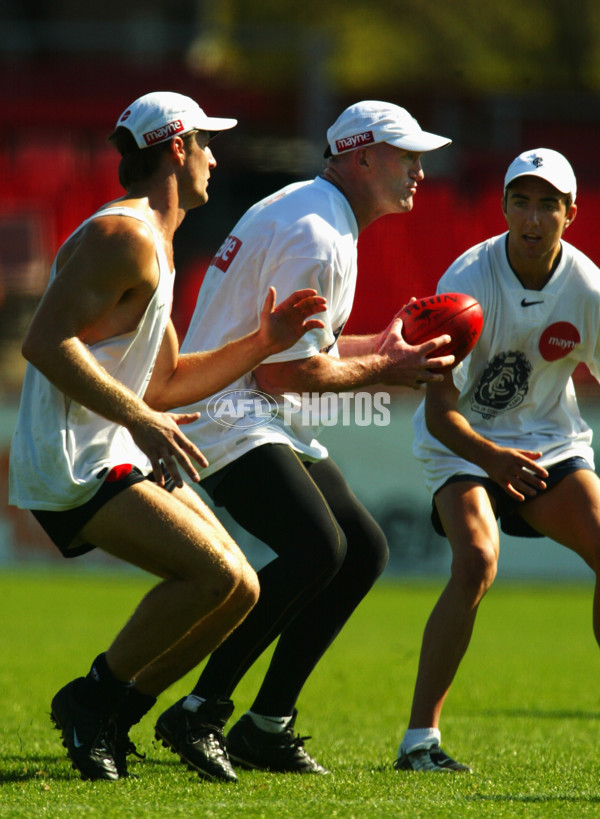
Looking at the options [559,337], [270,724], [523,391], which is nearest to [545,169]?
[559,337]

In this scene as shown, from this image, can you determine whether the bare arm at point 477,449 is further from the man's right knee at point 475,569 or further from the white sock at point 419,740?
the white sock at point 419,740

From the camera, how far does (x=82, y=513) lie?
4.33 m

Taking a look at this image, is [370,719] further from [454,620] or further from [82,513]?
[82,513]

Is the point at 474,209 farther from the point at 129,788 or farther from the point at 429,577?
the point at 129,788

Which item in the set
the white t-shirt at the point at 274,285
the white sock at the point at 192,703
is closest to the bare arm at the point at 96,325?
the white t-shirt at the point at 274,285

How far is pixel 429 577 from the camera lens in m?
13.4

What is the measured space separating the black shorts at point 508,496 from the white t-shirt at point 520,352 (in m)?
0.05

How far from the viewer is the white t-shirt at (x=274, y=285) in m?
4.78

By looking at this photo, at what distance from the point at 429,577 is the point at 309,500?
349 inches

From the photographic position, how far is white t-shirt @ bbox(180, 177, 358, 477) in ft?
15.7

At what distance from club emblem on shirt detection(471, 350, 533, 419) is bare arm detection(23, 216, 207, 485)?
1741 millimetres

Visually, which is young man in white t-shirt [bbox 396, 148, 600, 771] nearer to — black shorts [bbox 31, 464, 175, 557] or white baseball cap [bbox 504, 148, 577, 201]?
white baseball cap [bbox 504, 148, 577, 201]

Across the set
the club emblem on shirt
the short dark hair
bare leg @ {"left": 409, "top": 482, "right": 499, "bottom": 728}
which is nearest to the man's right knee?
bare leg @ {"left": 409, "top": 482, "right": 499, "bottom": 728}

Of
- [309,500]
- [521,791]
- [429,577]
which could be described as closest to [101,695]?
[309,500]
